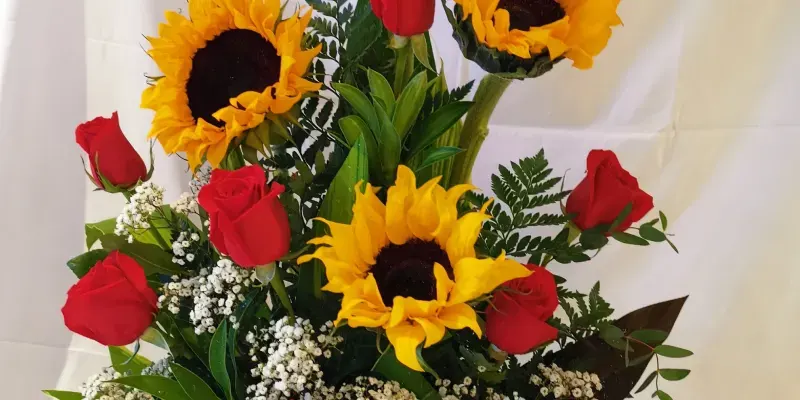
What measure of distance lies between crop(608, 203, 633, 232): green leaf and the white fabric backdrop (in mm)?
392

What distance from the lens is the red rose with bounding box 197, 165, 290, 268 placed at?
41cm

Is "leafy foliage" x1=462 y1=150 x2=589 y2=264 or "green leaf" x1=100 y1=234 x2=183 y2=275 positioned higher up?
"leafy foliage" x1=462 y1=150 x2=589 y2=264

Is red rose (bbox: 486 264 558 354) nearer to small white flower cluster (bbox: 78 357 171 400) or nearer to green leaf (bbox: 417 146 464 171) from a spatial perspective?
green leaf (bbox: 417 146 464 171)

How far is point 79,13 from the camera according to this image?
0.83m

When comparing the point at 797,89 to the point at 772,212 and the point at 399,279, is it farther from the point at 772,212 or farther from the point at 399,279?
the point at 399,279

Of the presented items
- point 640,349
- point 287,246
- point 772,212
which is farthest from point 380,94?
point 772,212

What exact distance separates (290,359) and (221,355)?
0.07 metres

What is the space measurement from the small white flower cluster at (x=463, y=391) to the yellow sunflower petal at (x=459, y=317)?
0.10 m

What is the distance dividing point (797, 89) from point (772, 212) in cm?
17

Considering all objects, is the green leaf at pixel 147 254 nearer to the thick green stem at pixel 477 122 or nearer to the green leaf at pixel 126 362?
the green leaf at pixel 126 362

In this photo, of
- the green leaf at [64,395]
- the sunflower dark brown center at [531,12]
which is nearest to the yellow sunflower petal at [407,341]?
the sunflower dark brown center at [531,12]

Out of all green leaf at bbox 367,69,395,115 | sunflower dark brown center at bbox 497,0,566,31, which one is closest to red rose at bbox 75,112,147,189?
green leaf at bbox 367,69,395,115

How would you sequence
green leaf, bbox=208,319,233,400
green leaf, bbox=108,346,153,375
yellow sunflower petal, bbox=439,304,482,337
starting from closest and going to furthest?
yellow sunflower petal, bbox=439,304,482,337 < green leaf, bbox=208,319,233,400 < green leaf, bbox=108,346,153,375

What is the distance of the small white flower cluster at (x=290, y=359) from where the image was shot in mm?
455
